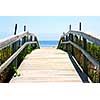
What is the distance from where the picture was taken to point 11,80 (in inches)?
239

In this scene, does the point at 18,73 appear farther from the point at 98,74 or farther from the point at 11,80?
the point at 98,74

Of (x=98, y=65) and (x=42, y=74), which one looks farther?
(x=42, y=74)

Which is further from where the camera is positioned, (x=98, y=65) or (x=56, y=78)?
(x=56, y=78)

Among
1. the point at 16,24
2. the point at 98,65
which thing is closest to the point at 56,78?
the point at 98,65
